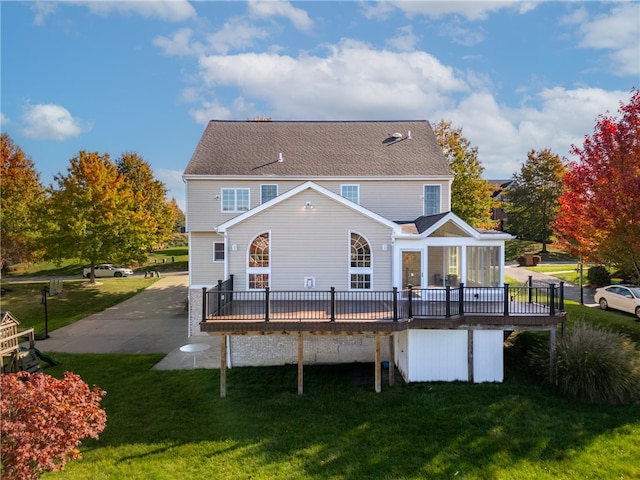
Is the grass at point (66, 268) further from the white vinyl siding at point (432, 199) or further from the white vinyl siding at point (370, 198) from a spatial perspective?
the white vinyl siding at point (432, 199)

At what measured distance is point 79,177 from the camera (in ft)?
83.8

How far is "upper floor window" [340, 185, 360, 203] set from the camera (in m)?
16.1

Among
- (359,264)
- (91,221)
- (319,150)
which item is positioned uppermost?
(319,150)

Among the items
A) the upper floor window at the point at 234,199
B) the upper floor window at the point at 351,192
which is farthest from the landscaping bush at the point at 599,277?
the upper floor window at the point at 234,199

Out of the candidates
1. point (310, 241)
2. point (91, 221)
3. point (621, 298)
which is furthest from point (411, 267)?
point (91, 221)

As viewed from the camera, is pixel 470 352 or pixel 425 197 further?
pixel 425 197

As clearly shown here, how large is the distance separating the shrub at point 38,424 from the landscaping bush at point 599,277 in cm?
2835

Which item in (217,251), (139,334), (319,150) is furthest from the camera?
(319,150)

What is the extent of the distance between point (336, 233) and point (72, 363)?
10.8 meters

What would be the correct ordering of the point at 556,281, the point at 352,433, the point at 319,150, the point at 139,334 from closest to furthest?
the point at 352,433
the point at 139,334
the point at 319,150
the point at 556,281

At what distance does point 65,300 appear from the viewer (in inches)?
945

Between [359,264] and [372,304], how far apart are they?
Answer: 1.53 m

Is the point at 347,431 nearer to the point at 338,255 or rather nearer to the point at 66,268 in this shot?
the point at 338,255

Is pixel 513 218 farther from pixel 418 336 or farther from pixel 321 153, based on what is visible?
pixel 418 336
